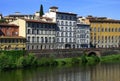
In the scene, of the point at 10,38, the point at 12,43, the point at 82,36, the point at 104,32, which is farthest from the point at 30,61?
the point at 104,32

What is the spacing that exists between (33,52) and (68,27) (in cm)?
3112

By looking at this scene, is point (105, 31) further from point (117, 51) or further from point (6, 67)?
point (6, 67)

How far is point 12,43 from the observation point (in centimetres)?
10162

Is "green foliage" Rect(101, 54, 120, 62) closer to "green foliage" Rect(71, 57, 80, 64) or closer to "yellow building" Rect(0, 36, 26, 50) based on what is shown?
"green foliage" Rect(71, 57, 80, 64)

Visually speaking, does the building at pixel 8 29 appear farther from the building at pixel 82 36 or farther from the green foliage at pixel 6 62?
the building at pixel 82 36

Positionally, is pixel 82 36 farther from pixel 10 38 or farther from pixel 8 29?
pixel 10 38

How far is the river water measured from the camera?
70062 mm

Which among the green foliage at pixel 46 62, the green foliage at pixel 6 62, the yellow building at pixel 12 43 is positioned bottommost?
the green foliage at pixel 46 62

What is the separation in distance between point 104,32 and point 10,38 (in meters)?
47.4

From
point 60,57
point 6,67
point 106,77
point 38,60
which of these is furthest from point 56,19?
point 106,77

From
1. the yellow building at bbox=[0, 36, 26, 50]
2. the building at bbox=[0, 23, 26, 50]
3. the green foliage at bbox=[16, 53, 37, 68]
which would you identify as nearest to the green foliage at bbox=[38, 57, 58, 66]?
the green foliage at bbox=[16, 53, 37, 68]

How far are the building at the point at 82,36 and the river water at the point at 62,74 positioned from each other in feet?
139

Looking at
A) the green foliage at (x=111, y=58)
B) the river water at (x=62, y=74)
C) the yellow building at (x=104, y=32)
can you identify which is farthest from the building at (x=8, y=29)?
the yellow building at (x=104, y=32)

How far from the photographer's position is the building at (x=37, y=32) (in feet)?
352
